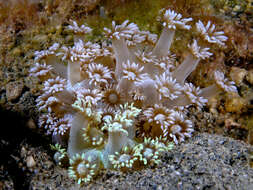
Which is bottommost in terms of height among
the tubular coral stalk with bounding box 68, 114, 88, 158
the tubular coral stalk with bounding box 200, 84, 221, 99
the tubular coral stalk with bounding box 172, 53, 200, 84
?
the tubular coral stalk with bounding box 68, 114, 88, 158

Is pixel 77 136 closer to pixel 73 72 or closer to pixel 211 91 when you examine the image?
pixel 73 72

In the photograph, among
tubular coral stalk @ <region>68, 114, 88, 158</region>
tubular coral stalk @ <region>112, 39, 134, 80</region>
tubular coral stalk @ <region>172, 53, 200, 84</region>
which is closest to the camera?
tubular coral stalk @ <region>68, 114, 88, 158</region>

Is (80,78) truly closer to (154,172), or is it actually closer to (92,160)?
(92,160)

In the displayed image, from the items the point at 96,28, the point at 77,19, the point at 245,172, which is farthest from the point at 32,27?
the point at 245,172

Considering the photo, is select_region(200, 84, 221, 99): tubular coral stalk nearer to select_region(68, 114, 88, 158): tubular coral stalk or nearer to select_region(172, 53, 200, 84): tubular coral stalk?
select_region(172, 53, 200, 84): tubular coral stalk

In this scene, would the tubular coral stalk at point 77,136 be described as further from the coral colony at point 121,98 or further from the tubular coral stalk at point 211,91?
the tubular coral stalk at point 211,91

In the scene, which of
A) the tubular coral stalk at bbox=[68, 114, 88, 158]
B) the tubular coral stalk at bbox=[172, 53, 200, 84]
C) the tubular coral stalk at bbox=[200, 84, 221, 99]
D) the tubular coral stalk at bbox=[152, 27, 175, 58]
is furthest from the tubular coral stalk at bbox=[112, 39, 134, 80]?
the tubular coral stalk at bbox=[200, 84, 221, 99]

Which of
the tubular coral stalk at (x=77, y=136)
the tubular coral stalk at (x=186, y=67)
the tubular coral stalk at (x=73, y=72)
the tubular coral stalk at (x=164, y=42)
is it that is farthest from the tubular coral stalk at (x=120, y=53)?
the tubular coral stalk at (x=77, y=136)

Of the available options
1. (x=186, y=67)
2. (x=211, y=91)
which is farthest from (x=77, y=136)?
(x=211, y=91)

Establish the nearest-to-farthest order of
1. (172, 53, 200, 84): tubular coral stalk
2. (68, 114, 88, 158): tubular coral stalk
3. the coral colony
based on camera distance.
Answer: the coral colony
(68, 114, 88, 158): tubular coral stalk
(172, 53, 200, 84): tubular coral stalk
